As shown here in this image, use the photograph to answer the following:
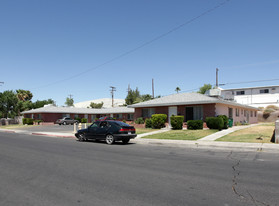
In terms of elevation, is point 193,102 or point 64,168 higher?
point 193,102

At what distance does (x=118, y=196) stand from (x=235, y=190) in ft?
8.93

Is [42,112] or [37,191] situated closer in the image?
[37,191]

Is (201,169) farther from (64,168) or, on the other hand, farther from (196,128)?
(196,128)

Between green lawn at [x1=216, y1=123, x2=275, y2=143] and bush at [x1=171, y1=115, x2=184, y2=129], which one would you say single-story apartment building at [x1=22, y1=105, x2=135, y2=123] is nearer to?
bush at [x1=171, y1=115, x2=184, y2=129]

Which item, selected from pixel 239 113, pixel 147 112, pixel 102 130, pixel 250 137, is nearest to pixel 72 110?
pixel 147 112

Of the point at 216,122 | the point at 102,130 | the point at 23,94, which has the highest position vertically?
the point at 23,94

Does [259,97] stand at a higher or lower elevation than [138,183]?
higher

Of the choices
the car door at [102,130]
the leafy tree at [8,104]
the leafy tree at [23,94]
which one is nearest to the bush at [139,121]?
the car door at [102,130]

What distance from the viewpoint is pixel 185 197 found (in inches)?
188

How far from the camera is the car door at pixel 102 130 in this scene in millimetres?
15828

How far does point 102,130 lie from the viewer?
16016 mm

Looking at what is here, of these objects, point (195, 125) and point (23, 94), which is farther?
point (23, 94)

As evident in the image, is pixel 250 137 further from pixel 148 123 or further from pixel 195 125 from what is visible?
pixel 148 123

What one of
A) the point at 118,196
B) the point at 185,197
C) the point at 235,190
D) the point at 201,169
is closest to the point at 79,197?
the point at 118,196
